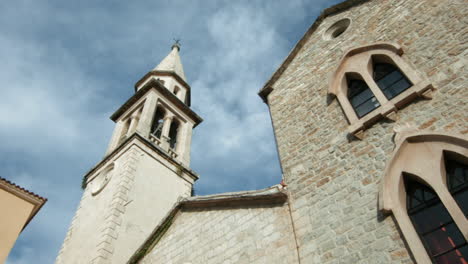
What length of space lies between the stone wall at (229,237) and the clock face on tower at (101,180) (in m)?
5.96

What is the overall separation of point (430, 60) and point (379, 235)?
10.7 feet

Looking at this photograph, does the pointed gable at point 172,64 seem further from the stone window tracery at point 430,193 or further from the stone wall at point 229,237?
the stone window tracery at point 430,193

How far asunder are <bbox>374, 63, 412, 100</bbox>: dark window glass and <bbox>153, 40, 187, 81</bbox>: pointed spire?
16393mm

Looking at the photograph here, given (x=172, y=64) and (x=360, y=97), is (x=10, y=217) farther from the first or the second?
(x=172, y=64)

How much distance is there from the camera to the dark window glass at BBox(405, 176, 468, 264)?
4.55m

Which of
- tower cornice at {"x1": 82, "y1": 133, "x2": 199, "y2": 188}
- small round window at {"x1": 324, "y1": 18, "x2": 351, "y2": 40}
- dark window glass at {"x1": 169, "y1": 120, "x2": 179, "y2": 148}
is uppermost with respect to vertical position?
dark window glass at {"x1": 169, "y1": 120, "x2": 179, "y2": 148}

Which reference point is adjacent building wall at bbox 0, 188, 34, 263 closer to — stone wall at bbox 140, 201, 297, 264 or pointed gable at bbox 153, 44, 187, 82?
stone wall at bbox 140, 201, 297, 264

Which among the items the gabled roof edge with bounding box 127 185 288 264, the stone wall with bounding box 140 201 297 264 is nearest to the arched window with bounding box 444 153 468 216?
the stone wall with bounding box 140 201 297 264

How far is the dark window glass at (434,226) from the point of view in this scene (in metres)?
4.55

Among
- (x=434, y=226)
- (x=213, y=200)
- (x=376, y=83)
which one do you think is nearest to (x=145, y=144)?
(x=213, y=200)

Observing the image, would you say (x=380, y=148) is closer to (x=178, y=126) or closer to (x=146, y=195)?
(x=146, y=195)

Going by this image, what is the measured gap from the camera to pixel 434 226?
16.1ft

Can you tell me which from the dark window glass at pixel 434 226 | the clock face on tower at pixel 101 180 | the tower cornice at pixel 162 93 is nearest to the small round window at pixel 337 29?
the dark window glass at pixel 434 226

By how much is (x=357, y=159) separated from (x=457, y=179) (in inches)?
61.0
